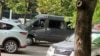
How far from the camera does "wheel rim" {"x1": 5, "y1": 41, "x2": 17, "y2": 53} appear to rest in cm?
1747

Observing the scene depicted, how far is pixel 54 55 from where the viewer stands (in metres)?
12.0

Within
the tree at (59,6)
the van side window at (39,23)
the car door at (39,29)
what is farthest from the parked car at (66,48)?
the van side window at (39,23)

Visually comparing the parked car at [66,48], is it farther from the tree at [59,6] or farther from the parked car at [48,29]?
the parked car at [48,29]

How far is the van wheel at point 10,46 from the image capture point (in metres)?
17.5

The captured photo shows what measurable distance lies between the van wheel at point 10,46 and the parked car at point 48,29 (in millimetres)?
4933

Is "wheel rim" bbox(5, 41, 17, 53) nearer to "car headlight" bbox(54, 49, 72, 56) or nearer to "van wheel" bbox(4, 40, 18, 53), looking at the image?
"van wheel" bbox(4, 40, 18, 53)

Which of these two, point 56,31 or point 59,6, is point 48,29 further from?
point 59,6

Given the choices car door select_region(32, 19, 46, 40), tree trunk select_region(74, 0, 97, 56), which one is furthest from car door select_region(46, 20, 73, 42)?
tree trunk select_region(74, 0, 97, 56)

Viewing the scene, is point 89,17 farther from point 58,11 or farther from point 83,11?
point 58,11

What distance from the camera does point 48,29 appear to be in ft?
75.1

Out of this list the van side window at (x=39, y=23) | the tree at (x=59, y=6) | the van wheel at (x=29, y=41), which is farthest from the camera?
the van side window at (x=39, y=23)

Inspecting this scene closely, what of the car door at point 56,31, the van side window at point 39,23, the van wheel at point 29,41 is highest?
the van side window at point 39,23

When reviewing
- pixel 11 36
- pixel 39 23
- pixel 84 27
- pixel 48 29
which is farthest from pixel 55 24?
pixel 84 27

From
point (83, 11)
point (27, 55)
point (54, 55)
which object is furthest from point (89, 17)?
point (27, 55)
